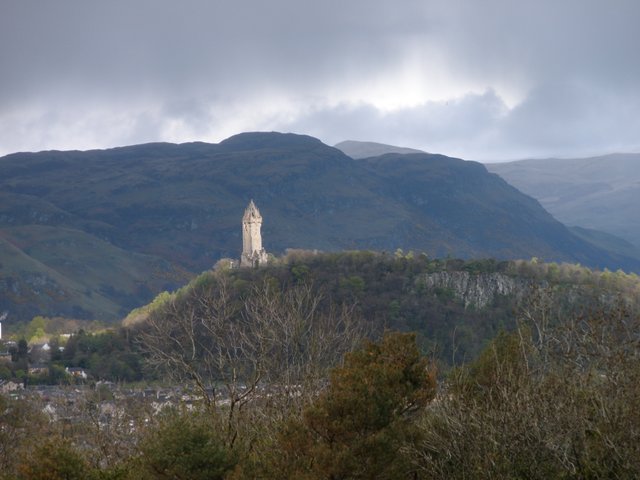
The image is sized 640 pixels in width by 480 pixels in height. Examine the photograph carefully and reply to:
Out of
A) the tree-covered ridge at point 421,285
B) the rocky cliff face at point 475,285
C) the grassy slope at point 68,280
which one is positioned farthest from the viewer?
the grassy slope at point 68,280

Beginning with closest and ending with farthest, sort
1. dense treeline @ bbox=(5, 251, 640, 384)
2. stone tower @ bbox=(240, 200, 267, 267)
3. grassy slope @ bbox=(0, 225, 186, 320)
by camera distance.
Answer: dense treeline @ bbox=(5, 251, 640, 384)
stone tower @ bbox=(240, 200, 267, 267)
grassy slope @ bbox=(0, 225, 186, 320)

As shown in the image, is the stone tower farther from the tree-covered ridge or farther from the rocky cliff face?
the rocky cliff face

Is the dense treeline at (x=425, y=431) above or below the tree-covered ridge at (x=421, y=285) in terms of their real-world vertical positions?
above

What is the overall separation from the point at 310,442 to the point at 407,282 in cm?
6998

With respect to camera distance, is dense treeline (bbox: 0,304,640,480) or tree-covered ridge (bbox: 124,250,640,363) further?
tree-covered ridge (bbox: 124,250,640,363)

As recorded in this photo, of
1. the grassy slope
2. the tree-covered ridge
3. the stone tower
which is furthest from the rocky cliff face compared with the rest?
the grassy slope

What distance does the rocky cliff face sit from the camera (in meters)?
82.8

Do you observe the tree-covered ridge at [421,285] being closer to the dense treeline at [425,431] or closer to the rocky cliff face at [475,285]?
the rocky cliff face at [475,285]

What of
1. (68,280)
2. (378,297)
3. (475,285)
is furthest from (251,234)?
(68,280)

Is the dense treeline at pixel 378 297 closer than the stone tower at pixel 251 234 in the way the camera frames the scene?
Yes

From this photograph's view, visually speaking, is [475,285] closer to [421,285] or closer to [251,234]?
[421,285]

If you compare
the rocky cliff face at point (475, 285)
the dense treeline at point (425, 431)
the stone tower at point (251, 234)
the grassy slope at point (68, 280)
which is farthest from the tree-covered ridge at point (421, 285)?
the grassy slope at point (68, 280)

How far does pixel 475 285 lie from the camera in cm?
8531

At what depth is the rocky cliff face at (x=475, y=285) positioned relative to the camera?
82812 millimetres
